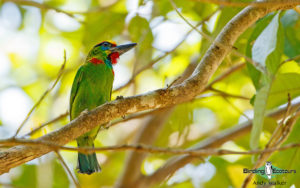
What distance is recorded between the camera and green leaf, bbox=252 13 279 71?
1.91 metres

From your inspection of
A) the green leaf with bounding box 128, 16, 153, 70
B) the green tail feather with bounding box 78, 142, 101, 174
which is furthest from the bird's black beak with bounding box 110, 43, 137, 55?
the green tail feather with bounding box 78, 142, 101, 174

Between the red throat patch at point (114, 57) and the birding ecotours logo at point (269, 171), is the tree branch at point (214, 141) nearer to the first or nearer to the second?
the birding ecotours logo at point (269, 171)

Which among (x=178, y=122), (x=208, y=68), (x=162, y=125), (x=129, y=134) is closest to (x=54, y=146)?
(x=208, y=68)

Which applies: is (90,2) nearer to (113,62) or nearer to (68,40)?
(68,40)

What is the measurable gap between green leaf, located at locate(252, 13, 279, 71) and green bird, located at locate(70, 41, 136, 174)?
6.60 feet

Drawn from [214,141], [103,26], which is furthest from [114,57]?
[214,141]

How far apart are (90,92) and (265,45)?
7.34ft

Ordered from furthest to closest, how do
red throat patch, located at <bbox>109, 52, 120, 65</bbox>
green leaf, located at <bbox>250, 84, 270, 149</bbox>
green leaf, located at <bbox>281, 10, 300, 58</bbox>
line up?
red throat patch, located at <bbox>109, 52, 120, 65</bbox> < green leaf, located at <bbox>281, 10, 300, 58</bbox> < green leaf, located at <bbox>250, 84, 270, 149</bbox>

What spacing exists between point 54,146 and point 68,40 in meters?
4.17

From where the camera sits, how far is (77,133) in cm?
216

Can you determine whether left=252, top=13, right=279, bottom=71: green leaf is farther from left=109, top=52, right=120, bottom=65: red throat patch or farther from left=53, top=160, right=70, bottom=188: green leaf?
left=53, top=160, right=70, bottom=188: green leaf

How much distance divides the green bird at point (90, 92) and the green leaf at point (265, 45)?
201 cm

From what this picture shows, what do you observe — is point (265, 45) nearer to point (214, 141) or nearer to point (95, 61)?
point (214, 141)

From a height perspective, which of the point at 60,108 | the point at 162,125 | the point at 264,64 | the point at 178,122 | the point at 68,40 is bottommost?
the point at 264,64
